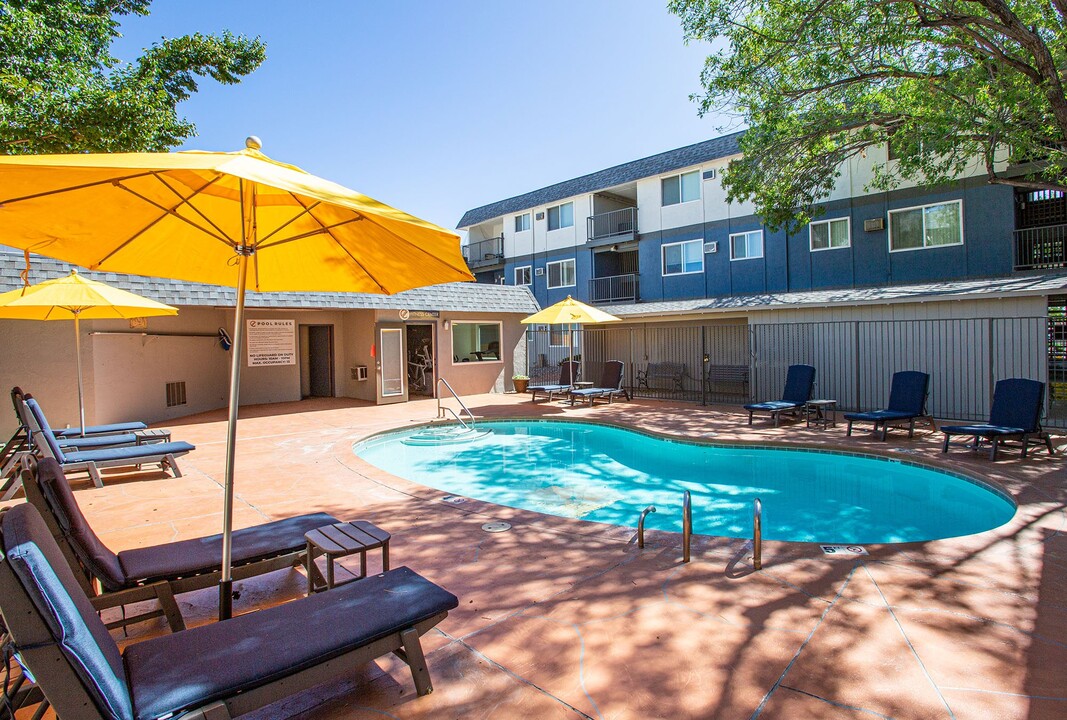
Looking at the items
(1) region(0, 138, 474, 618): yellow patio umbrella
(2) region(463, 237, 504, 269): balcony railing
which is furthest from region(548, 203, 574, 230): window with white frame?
(1) region(0, 138, 474, 618): yellow patio umbrella

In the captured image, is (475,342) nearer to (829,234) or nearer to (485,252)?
(829,234)

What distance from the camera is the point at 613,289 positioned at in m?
23.6

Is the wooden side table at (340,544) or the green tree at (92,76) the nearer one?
the wooden side table at (340,544)

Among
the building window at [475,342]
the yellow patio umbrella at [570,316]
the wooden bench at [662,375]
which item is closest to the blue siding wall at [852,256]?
the wooden bench at [662,375]

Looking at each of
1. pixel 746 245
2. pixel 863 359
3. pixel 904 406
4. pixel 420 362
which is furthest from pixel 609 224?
pixel 904 406

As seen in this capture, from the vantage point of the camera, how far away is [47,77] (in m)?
9.72

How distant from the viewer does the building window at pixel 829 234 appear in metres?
16.9

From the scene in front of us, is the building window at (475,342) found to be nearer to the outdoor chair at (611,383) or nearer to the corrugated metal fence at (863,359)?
the corrugated metal fence at (863,359)

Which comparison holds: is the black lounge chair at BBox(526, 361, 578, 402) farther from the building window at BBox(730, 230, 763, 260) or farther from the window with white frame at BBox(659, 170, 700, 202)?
the window with white frame at BBox(659, 170, 700, 202)

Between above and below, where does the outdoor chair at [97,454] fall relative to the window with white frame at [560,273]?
below

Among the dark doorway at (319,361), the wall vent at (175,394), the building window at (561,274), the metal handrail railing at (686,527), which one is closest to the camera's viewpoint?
the metal handrail railing at (686,527)

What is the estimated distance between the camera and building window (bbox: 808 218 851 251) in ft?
55.5

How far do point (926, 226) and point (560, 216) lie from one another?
14.1 m

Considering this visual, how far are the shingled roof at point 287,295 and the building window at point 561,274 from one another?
19.3 ft
